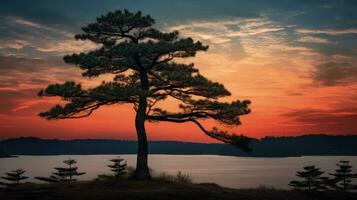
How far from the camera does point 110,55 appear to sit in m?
29.2

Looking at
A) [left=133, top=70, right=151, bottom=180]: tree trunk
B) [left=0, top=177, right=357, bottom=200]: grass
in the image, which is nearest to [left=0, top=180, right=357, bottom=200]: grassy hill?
[left=0, top=177, right=357, bottom=200]: grass

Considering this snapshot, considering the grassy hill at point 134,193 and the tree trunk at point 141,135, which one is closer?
the grassy hill at point 134,193

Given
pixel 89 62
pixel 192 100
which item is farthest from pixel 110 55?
pixel 192 100

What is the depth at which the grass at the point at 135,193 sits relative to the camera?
69.5ft

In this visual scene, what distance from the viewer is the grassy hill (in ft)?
69.4

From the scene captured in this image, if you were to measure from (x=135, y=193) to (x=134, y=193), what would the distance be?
5 centimetres

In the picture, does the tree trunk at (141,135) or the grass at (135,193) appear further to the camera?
the tree trunk at (141,135)

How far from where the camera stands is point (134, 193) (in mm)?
21969

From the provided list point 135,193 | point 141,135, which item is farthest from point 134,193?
point 141,135

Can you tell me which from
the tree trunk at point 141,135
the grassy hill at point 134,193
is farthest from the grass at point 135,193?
the tree trunk at point 141,135

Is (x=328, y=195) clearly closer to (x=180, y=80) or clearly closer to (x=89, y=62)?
(x=180, y=80)

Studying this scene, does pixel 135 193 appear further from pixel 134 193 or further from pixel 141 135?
pixel 141 135

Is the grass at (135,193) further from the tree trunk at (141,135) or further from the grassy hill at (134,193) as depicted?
the tree trunk at (141,135)

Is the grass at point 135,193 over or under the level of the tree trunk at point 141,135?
under
